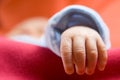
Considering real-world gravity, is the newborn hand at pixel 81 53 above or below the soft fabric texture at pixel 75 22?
below

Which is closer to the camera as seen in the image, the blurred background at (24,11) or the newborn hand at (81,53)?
the newborn hand at (81,53)

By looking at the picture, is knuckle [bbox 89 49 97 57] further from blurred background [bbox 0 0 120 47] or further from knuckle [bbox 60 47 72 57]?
blurred background [bbox 0 0 120 47]

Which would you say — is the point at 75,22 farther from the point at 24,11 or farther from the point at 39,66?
the point at 24,11

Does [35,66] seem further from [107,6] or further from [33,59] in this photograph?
[107,6]

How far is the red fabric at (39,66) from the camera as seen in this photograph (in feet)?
1.23

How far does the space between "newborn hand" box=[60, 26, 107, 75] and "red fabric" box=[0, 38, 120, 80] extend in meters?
0.05

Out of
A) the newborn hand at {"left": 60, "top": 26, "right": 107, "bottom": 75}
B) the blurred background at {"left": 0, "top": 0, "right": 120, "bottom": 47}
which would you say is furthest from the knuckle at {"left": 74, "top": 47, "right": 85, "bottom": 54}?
the blurred background at {"left": 0, "top": 0, "right": 120, "bottom": 47}

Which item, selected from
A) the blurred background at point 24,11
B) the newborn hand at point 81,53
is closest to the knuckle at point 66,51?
the newborn hand at point 81,53

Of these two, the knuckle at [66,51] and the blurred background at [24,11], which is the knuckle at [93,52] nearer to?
the knuckle at [66,51]

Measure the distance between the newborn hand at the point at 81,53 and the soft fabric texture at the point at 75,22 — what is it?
1.8 inches

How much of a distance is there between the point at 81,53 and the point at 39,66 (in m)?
0.09

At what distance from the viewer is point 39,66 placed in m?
0.38

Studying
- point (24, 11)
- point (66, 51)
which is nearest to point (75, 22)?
point (66, 51)

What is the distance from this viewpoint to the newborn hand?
0.31 meters
